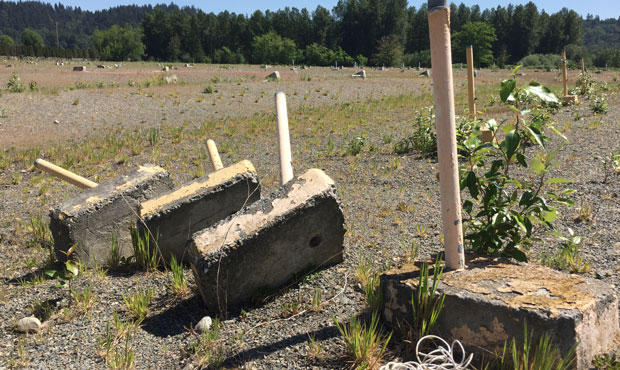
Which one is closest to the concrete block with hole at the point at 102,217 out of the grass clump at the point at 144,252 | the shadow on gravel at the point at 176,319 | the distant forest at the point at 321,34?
the grass clump at the point at 144,252

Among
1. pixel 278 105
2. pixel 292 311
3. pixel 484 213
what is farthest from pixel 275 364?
pixel 278 105

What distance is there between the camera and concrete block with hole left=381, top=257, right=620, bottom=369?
6.93ft

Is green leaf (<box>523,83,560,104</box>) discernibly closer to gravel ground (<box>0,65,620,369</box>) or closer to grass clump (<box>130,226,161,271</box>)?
gravel ground (<box>0,65,620,369</box>)

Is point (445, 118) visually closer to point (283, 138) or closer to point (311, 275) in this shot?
Answer: point (311, 275)

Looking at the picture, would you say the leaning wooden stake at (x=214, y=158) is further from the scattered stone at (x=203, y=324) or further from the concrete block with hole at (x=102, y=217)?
the scattered stone at (x=203, y=324)

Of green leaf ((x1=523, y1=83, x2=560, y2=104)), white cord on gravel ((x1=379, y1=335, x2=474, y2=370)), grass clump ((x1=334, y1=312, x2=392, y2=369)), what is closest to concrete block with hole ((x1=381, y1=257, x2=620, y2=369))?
white cord on gravel ((x1=379, y1=335, x2=474, y2=370))

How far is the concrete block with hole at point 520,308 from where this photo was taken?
2113 mm

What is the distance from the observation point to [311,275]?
3449 mm

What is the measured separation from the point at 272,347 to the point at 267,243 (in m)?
0.69

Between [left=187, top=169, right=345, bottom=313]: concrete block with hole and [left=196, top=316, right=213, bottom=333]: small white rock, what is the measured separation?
0.13 meters

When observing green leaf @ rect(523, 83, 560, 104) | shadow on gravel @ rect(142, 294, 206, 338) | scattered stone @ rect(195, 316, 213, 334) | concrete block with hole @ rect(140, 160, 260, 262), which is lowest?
shadow on gravel @ rect(142, 294, 206, 338)

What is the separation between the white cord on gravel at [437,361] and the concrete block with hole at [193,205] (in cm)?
186

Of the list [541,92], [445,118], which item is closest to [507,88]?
[541,92]

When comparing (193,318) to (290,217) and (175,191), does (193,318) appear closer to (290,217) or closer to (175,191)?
(290,217)
